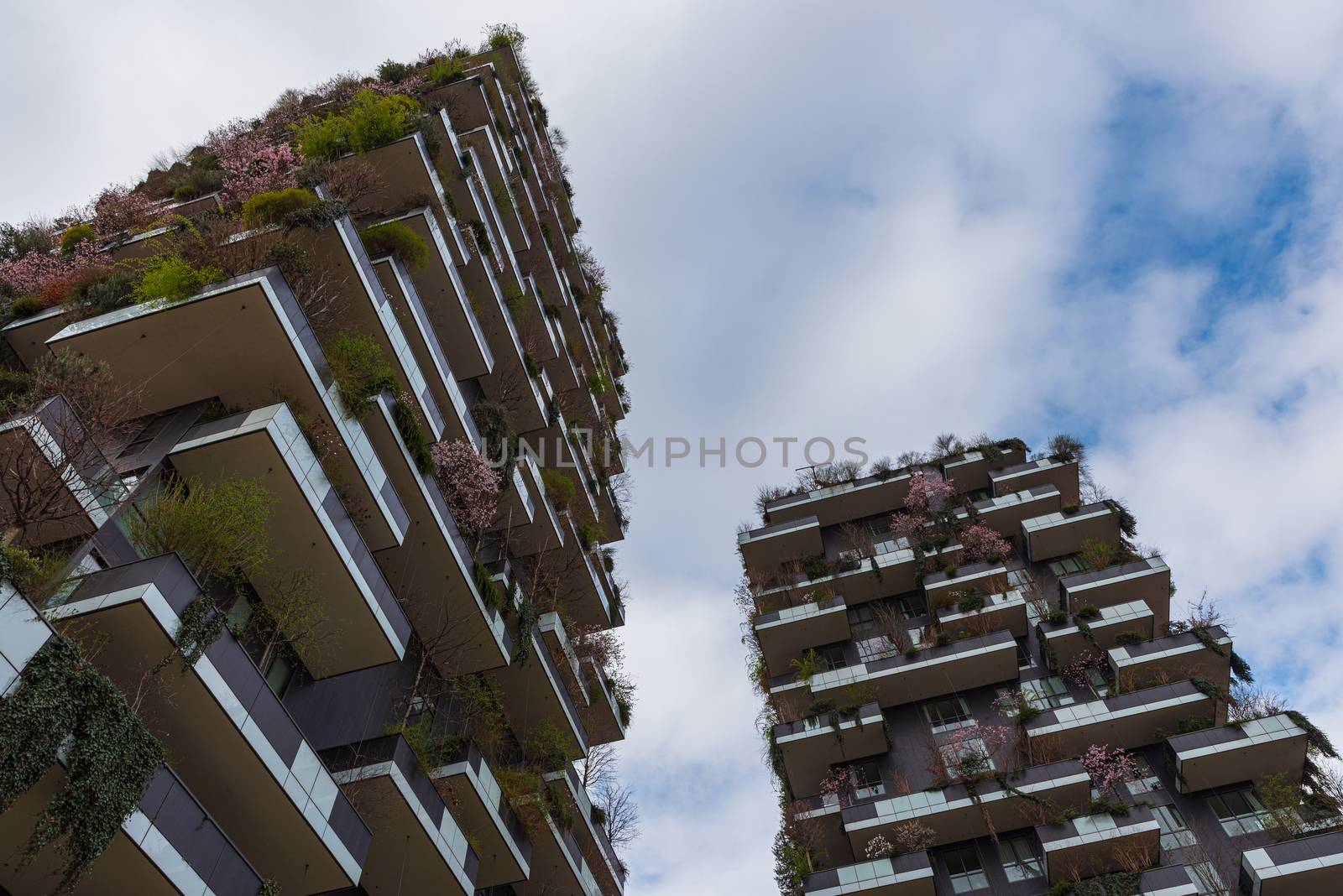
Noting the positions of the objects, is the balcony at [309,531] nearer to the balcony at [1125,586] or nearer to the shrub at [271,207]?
the shrub at [271,207]

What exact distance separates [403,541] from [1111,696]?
23.2 metres

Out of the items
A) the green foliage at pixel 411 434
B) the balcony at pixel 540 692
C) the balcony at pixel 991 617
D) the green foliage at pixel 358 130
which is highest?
the green foliage at pixel 358 130

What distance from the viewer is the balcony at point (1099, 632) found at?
28.3 meters

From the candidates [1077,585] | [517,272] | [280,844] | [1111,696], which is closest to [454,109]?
[517,272]

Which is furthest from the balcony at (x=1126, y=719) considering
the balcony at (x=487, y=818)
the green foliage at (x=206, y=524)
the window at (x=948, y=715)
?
the green foliage at (x=206, y=524)

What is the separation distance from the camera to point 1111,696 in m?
26.4

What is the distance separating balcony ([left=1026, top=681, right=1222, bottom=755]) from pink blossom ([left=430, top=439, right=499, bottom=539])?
63.1ft

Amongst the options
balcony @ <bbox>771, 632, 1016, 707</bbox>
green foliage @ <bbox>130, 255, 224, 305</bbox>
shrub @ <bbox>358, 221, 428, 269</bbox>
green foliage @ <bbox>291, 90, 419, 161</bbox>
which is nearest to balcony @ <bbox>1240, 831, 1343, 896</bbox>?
balcony @ <bbox>771, 632, 1016, 707</bbox>

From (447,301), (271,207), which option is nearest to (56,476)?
(271,207)

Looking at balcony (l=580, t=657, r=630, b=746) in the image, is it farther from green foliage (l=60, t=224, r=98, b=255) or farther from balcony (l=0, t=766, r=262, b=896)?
green foliage (l=60, t=224, r=98, b=255)

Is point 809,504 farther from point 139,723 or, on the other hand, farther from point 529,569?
point 139,723

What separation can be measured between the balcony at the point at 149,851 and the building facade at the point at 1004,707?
18463 mm

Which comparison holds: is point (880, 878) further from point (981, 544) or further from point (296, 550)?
point (296, 550)

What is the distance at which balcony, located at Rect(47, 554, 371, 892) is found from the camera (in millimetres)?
10883
